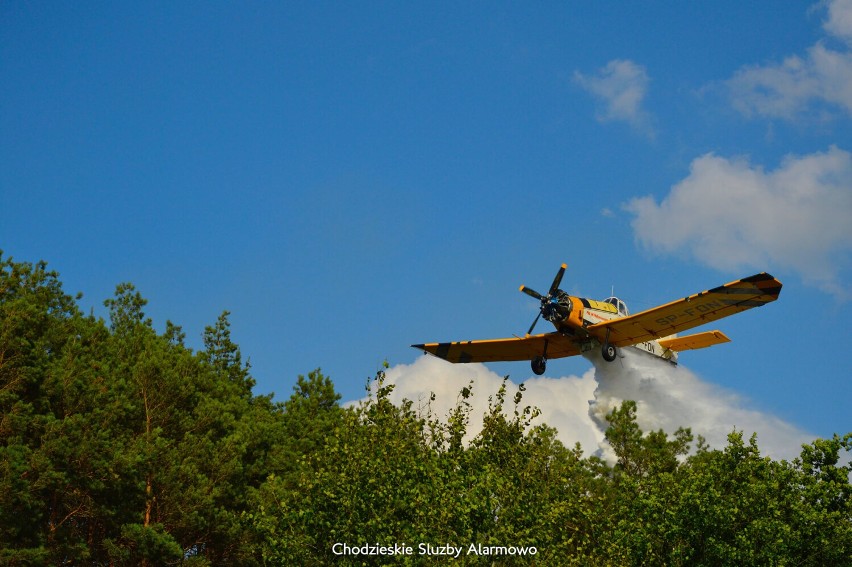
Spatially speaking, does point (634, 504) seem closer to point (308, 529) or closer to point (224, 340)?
point (308, 529)

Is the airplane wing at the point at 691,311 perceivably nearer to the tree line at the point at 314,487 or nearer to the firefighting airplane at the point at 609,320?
the firefighting airplane at the point at 609,320

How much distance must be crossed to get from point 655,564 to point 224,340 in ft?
121

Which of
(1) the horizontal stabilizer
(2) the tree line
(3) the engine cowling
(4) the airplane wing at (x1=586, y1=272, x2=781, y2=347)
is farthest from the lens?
(1) the horizontal stabilizer

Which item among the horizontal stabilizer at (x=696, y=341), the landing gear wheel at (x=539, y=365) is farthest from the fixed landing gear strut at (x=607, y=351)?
the horizontal stabilizer at (x=696, y=341)

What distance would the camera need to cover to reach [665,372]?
1882 inches

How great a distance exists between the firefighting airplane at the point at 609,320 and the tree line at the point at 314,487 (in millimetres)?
5159

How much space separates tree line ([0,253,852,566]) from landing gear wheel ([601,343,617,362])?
4791mm

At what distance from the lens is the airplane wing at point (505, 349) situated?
1743 inches

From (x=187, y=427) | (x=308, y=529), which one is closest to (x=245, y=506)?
(x=187, y=427)

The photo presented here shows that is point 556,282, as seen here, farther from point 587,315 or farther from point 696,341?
point 696,341

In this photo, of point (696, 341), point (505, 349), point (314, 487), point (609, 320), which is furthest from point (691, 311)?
point (314, 487)

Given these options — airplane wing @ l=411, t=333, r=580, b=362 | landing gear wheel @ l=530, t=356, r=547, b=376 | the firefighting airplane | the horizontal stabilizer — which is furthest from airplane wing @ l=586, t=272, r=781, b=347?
the horizontal stabilizer

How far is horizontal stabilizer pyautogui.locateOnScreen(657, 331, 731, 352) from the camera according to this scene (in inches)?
1896

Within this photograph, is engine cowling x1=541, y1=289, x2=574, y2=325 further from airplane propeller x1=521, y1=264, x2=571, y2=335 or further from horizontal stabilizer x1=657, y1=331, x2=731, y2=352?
horizontal stabilizer x1=657, y1=331, x2=731, y2=352
